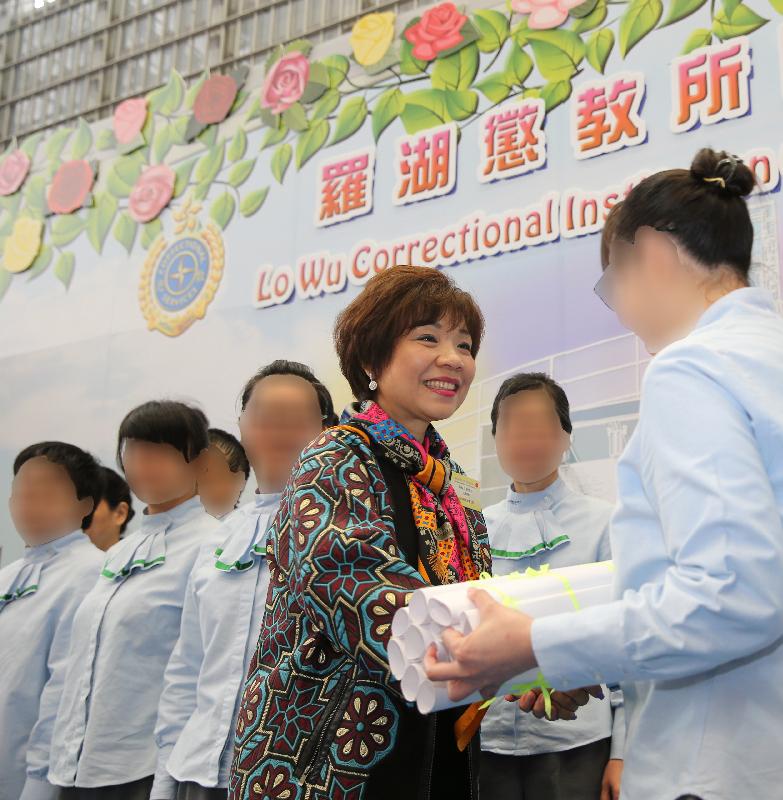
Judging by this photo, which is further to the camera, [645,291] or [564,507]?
[564,507]

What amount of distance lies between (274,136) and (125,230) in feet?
3.67

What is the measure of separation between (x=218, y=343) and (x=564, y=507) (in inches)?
97.6

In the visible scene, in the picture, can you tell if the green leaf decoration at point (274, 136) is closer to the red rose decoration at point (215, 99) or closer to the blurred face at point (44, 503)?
the red rose decoration at point (215, 99)

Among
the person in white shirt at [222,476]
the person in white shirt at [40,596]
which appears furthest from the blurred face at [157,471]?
the person in white shirt at [222,476]

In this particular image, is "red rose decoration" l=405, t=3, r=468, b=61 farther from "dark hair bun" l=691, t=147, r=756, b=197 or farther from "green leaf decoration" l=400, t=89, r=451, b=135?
"dark hair bun" l=691, t=147, r=756, b=197

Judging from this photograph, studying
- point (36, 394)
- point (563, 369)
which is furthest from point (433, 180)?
point (36, 394)

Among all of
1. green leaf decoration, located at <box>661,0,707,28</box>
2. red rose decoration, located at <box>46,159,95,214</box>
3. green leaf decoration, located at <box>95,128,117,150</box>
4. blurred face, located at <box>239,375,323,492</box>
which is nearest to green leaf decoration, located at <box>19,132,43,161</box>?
red rose decoration, located at <box>46,159,95,214</box>

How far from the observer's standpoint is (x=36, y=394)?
5.16m

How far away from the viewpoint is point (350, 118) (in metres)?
4.27

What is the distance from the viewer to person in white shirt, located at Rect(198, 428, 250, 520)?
3.38 m

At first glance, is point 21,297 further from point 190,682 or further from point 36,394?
point 190,682

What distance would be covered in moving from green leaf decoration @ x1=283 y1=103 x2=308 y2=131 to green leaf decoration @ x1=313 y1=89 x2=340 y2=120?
0.23 ft

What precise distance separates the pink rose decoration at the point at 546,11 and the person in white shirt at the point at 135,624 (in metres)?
2.19

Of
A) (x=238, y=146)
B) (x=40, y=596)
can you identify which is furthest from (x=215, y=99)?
(x=40, y=596)
